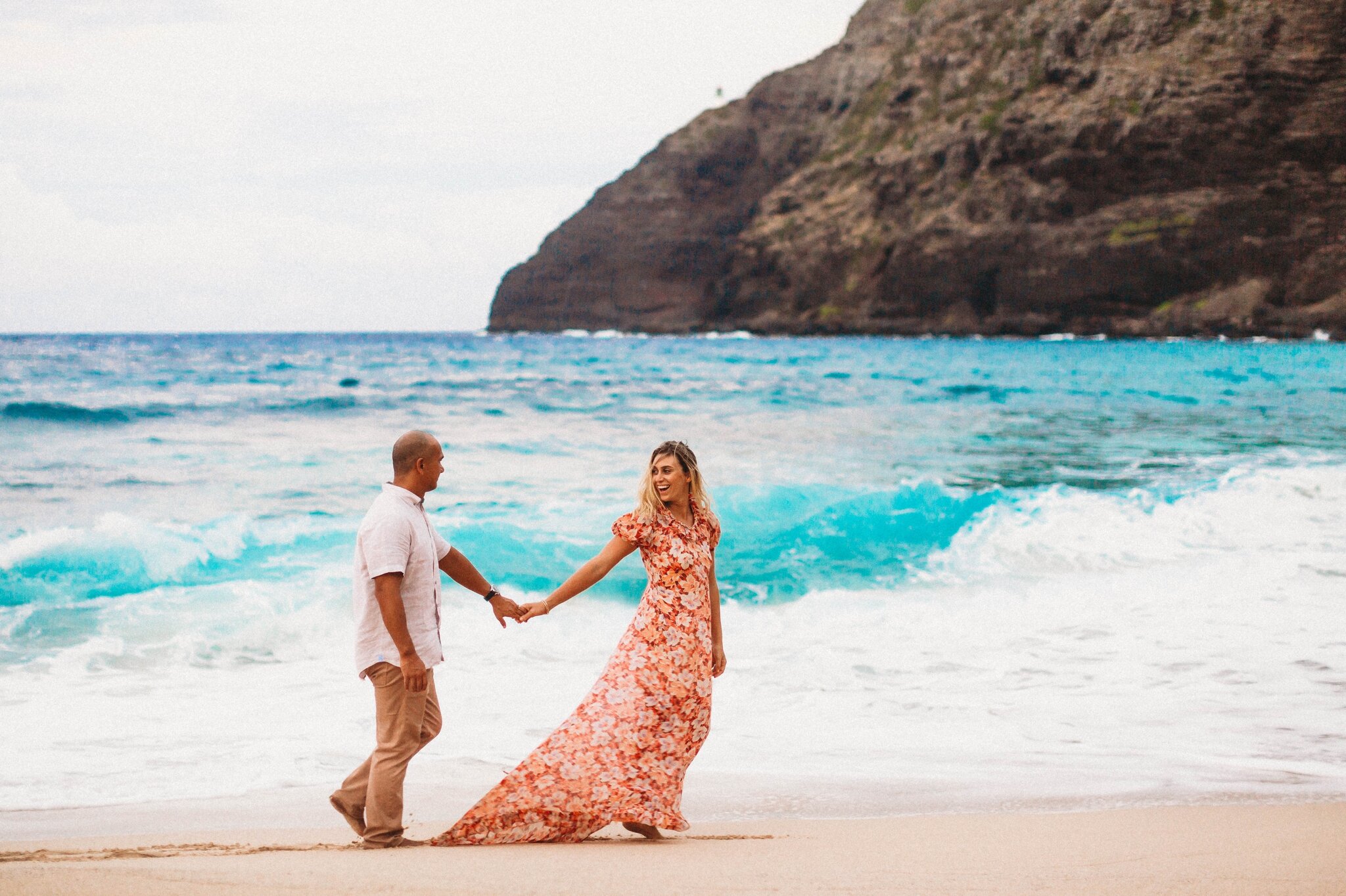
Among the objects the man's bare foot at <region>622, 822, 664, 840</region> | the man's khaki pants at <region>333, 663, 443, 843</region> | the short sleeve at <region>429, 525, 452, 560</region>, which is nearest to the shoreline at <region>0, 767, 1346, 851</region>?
the man's bare foot at <region>622, 822, 664, 840</region>

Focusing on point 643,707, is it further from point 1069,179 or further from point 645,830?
point 1069,179

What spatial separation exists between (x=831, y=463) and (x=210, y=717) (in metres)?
11.6

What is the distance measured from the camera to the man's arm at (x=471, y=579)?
3938 millimetres

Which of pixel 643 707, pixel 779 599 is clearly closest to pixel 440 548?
pixel 643 707

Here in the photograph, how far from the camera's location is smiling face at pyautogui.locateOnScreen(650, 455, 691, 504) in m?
3.95

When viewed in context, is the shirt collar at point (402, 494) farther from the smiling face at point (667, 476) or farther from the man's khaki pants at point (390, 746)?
the smiling face at point (667, 476)

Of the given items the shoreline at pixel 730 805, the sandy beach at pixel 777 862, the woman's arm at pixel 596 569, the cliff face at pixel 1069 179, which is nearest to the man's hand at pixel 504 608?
the woman's arm at pixel 596 569

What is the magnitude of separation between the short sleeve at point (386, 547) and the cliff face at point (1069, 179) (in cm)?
7186

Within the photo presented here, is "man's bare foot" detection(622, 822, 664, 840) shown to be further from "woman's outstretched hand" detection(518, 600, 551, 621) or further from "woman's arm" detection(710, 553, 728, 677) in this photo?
"woman's outstretched hand" detection(518, 600, 551, 621)

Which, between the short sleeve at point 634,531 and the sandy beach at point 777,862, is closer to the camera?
the sandy beach at point 777,862

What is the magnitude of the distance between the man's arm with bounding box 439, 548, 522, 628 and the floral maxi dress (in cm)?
47

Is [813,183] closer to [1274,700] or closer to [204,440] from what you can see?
[204,440]

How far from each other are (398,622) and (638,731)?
94 centimetres

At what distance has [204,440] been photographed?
19.1m
